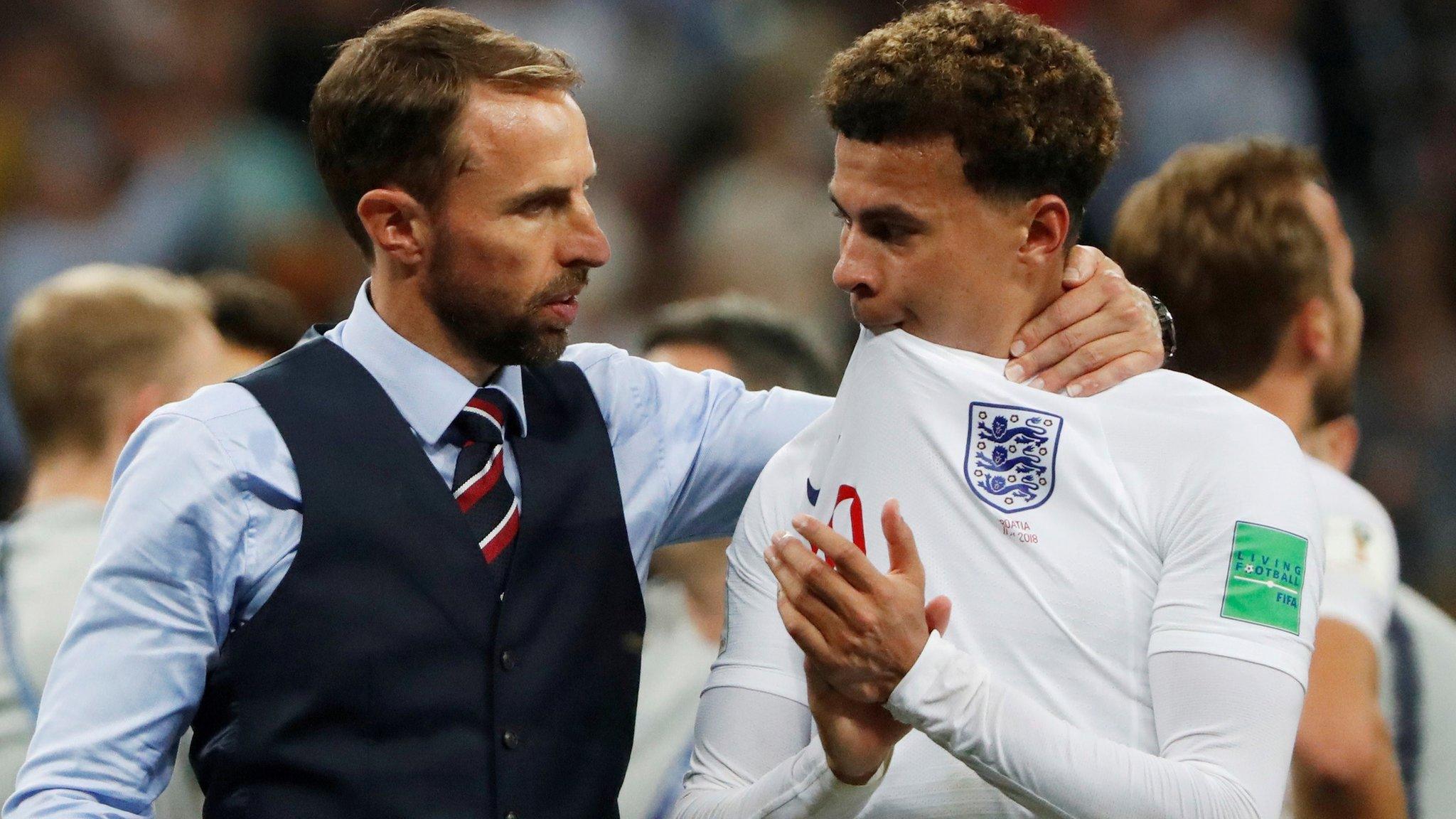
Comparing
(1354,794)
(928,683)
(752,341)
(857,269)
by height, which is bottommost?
(1354,794)

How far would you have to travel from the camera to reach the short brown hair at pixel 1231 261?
123 inches

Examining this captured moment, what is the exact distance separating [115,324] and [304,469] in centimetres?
216

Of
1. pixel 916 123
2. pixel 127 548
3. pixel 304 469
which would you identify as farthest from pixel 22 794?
pixel 916 123

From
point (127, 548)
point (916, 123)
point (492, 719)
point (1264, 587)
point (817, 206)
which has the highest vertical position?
point (916, 123)

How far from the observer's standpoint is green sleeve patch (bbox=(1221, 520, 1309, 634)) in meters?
1.83

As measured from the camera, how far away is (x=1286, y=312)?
3121 millimetres

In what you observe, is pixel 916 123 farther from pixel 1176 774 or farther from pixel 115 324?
pixel 115 324

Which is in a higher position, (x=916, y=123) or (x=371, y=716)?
(x=916, y=123)

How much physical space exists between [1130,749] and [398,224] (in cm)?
130

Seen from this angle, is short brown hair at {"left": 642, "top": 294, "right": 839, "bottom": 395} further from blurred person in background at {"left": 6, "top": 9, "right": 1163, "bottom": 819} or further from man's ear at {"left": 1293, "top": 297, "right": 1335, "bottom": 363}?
blurred person in background at {"left": 6, "top": 9, "right": 1163, "bottom": 819}

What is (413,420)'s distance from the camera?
230 centimetres

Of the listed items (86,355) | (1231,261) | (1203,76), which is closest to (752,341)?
(1231,261)

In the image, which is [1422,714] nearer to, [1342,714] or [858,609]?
[1342,714]

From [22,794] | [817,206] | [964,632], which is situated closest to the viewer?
[964,632]
